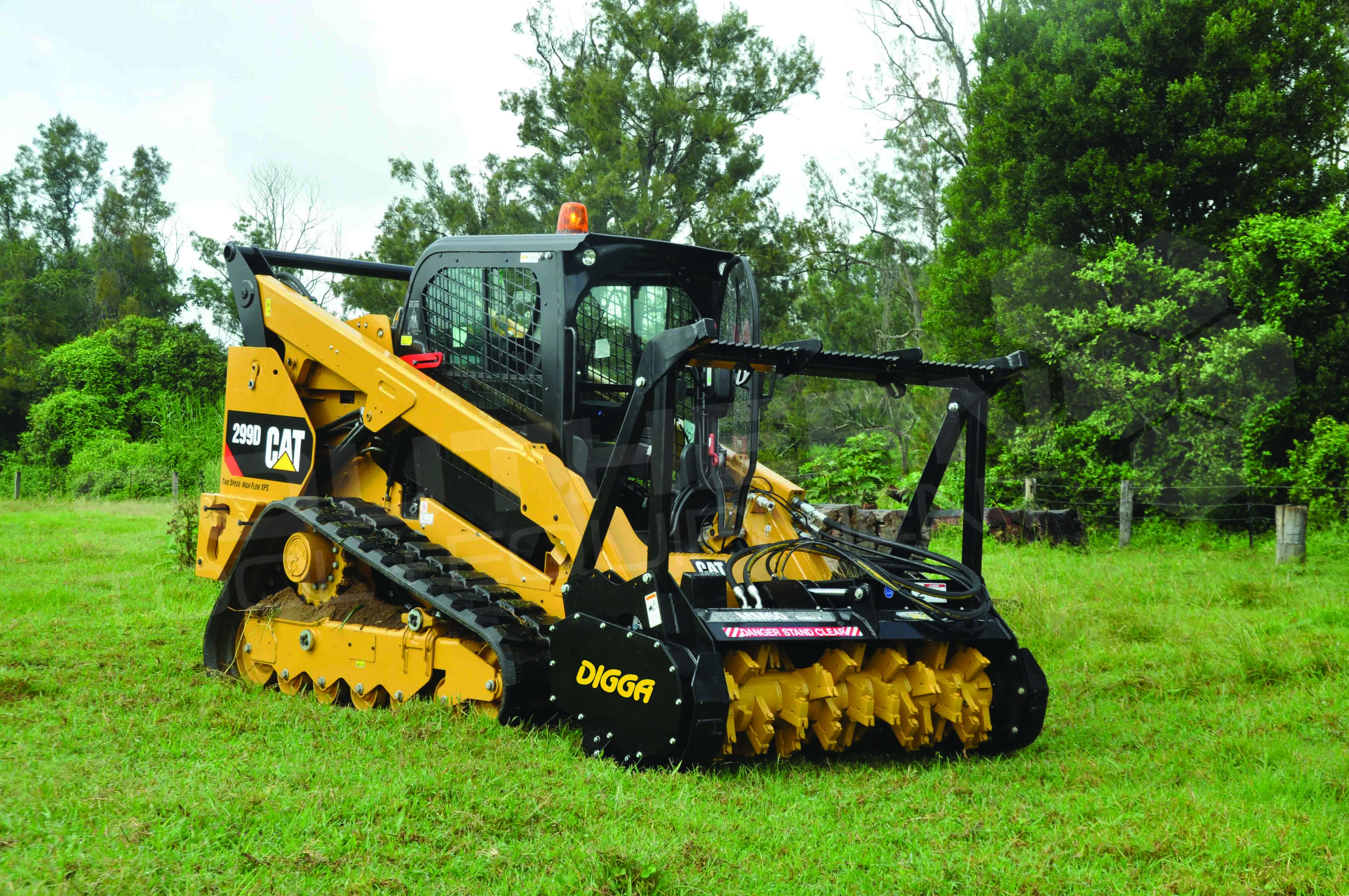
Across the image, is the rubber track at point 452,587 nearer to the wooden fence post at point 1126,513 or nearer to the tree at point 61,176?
the wooden fence post at point 1126,513

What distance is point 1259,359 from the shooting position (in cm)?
1492

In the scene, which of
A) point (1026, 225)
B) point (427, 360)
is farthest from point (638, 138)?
point (427, 360)

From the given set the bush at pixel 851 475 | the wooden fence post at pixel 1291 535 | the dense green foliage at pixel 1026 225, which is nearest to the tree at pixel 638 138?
the dense green foliage at pixel 1026 225

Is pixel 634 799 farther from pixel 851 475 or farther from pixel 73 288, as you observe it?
pixel 73 288

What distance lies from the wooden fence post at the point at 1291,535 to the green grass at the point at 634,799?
517cm

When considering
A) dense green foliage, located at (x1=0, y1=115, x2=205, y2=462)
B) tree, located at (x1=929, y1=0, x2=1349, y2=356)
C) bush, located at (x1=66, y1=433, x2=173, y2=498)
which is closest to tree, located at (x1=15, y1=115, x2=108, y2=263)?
dense green foliage, located at (x1=0, y1=115, x2=205, y2=462)

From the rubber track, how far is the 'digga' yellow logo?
33 cm

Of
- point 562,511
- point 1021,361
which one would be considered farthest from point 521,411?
point 1021,361

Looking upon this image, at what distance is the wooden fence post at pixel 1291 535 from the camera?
11.5 m

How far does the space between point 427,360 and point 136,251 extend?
133 ft

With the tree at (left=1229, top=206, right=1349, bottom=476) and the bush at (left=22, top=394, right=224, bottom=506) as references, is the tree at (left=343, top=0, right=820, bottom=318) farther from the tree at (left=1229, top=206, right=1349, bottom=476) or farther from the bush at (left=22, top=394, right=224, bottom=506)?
the tree at (left=1229, top=206, right=1349, bottom=476)

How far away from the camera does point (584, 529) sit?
5016 mm

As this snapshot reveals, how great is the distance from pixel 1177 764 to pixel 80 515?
18563 millimetres

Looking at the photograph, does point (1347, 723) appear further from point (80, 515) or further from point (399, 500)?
point (80, 515)
